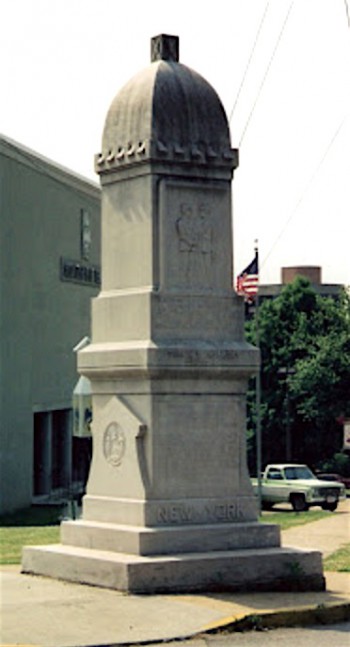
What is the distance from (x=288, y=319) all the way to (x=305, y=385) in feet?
25.4

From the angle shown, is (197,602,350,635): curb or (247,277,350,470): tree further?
(247,277,350,470): tree

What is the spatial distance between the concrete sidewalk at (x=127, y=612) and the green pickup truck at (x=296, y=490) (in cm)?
2498

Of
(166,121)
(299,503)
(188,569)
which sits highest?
(166,121)

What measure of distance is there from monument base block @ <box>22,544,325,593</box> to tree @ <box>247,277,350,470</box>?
164ft

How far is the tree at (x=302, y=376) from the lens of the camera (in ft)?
215

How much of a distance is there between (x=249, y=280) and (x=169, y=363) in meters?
25.1

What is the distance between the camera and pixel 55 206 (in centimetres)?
4734

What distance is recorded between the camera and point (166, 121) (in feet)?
52.0

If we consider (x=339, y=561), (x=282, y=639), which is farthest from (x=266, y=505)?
(x=282, y=639)

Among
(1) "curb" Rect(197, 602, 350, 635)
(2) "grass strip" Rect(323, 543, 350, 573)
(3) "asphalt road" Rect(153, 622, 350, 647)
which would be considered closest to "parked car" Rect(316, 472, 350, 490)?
(2) "grass strip" Rect(323, 543, 350, 573)

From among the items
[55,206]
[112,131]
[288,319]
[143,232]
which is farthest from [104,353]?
[288,319]

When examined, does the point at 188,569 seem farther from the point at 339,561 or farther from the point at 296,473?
the point at 296,473

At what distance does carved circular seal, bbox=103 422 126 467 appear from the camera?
15.8m

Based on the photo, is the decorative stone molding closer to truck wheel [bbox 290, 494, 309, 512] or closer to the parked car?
truck wheel [bbox 290, 494, 309, 512]
